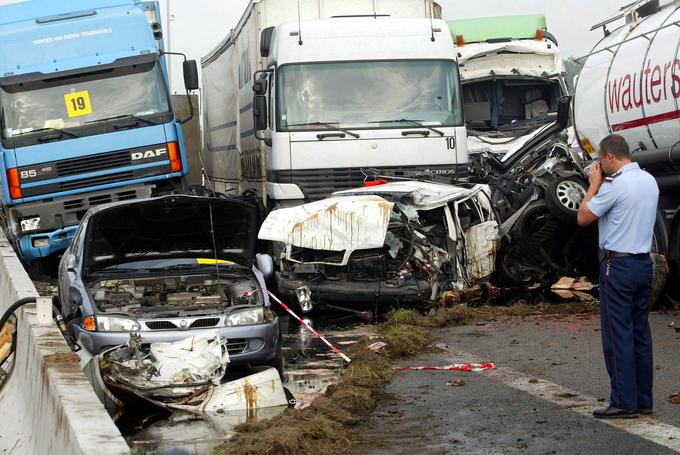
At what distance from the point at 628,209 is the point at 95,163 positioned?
10.8m

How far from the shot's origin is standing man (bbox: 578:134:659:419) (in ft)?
23.4

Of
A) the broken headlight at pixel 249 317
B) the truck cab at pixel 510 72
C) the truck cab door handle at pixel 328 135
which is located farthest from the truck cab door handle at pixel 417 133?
the truck cab at pixel 510 72

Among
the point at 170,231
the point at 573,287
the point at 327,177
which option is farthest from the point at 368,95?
the point at 170,231

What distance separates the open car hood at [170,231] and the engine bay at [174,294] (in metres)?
0.44

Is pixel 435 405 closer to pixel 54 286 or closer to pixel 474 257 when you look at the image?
pixel 474 257

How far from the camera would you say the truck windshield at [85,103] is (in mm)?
16094

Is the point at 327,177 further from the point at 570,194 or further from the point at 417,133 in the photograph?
the point at 570,194

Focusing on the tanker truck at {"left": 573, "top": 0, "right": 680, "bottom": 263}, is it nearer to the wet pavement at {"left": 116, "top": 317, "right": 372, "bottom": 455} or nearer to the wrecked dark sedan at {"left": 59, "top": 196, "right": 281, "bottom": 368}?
the wet pavement at {"left": 116, "top": 317, "right": 372, "bottom": 455}

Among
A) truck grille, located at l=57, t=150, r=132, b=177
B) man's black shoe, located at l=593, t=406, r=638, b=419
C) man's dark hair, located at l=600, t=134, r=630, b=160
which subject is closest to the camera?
man's black shoe, located at l=593, t=406, r=638, b=419

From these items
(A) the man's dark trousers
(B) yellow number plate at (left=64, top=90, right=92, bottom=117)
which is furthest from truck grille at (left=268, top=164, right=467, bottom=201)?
(A) the man's dark trousers

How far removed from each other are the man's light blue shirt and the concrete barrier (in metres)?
3.52

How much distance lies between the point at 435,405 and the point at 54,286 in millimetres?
10011

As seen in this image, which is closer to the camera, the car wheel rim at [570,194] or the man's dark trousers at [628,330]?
the man's dark trousers at [628,330]

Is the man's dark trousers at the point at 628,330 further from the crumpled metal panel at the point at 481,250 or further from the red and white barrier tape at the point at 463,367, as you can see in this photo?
the crumpled metal panel at the point at 481,250
